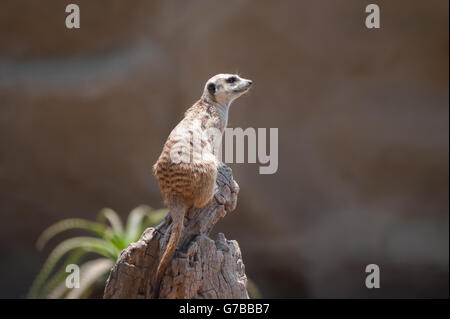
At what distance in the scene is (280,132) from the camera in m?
5.12

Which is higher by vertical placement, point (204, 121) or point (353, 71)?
point (353, 71)

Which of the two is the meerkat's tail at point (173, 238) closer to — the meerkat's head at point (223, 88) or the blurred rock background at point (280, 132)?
the meerkat's head at point (223, 88)

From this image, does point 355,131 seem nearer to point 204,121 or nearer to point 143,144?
point 143,144

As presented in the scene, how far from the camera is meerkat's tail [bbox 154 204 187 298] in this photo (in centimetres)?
192

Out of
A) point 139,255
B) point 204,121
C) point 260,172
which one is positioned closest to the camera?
point 139,255

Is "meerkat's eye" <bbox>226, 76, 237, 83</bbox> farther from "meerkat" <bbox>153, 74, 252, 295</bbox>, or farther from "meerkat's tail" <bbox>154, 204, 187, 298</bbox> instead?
"meerkat's tail" <bbox>154, 204, 187, 298</bbox>

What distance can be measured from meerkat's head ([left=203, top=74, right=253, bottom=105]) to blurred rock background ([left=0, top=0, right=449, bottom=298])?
8.33 ft

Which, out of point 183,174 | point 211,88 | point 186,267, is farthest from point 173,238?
point 211,88

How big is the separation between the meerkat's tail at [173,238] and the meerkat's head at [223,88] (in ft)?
2.22

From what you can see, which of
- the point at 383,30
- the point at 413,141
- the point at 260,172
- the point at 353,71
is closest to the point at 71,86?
the point at 260,172

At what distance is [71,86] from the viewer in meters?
5.02

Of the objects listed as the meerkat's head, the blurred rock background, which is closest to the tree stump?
the meerkat's head

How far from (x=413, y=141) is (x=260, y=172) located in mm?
1711

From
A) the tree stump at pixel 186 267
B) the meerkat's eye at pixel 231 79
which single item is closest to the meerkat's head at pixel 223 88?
the meerkat's eye at pixel 231 79
